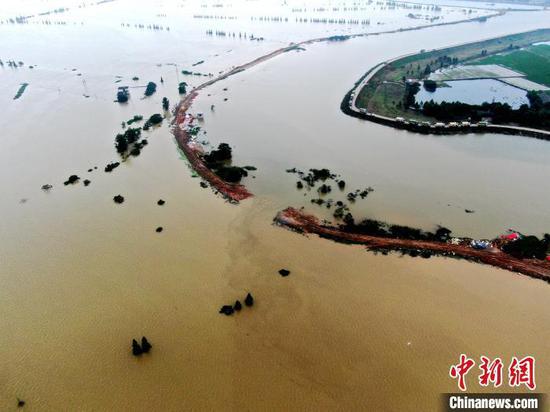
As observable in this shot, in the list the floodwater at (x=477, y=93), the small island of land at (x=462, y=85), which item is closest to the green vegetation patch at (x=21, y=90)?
the small island of land at (x=462, y=85)

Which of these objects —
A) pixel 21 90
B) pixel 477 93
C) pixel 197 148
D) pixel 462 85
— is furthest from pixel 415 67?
pixel 21 90

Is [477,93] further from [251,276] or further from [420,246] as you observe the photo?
[251,276]

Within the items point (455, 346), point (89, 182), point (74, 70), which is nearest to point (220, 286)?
point (455, 346)

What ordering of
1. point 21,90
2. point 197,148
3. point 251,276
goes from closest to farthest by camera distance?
point 251,276 < point 197,148 < point 21,90

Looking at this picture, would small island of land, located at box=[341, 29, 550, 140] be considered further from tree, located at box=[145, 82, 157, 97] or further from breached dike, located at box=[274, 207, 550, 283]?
tree, located at box=[145, 82, 157, 97]

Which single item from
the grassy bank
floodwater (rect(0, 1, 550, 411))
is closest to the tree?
floodwater (rect(0, 1, 550, 411))

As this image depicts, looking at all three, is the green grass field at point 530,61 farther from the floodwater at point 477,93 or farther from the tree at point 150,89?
the tree at point 150,89
